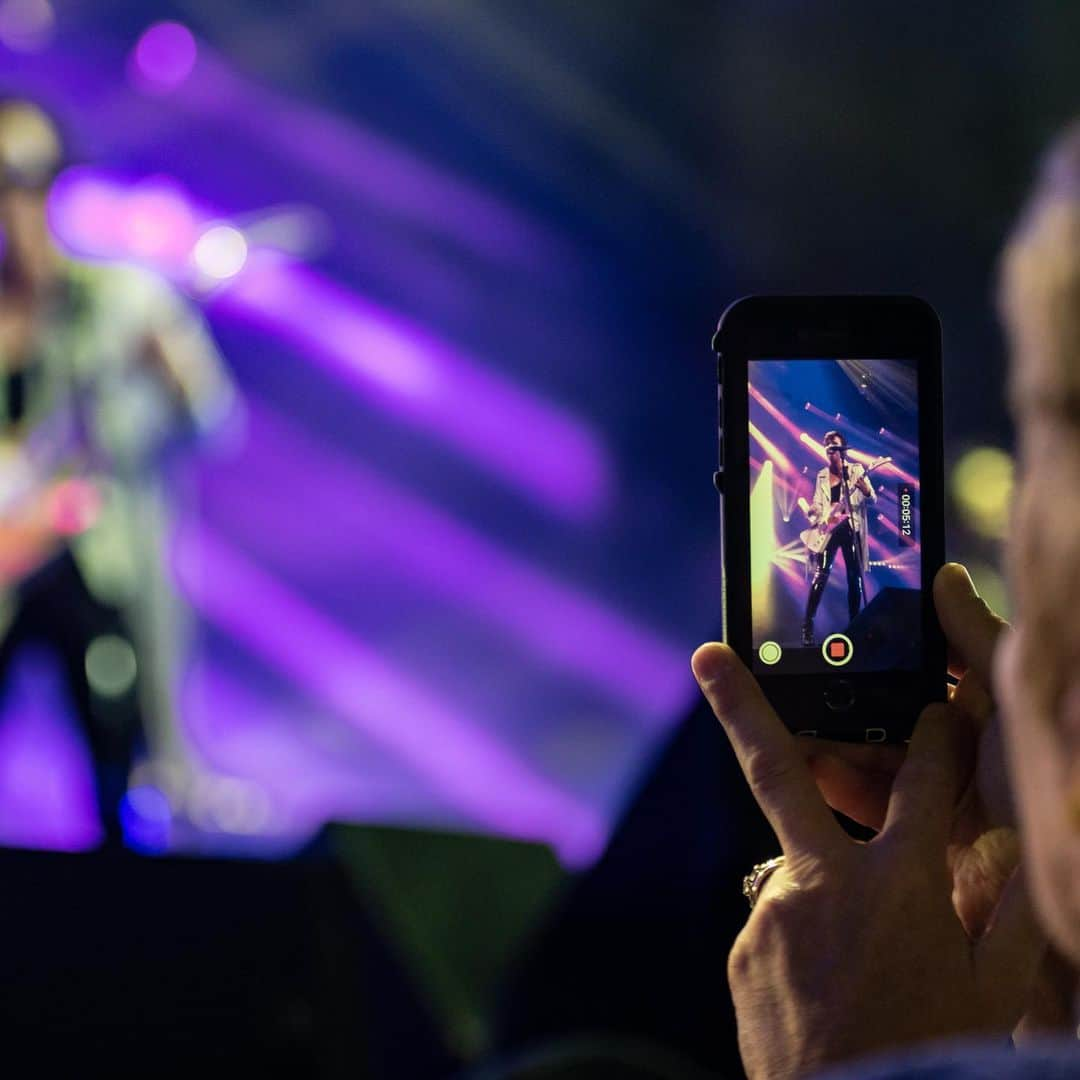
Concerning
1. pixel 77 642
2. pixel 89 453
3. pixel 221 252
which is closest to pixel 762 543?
pixel 77 642

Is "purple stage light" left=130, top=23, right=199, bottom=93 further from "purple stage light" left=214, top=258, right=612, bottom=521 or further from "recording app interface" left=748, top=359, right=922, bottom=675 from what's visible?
"recording app interface" left=748, top=359, right=922, bottom=675

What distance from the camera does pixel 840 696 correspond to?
38.0 inches

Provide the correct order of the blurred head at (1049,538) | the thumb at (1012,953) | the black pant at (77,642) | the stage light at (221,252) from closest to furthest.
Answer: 1. the blurred head at (1049,538)
2. the thumb at (1012,953)
3. the black pant at (77,642)
4. the stage light at (221,252)

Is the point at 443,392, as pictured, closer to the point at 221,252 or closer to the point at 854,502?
the point at 221,252

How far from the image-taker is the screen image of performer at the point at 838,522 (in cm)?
97

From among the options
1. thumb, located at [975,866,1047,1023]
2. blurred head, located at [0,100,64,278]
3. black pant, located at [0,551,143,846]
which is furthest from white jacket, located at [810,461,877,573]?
blurred head, located at [0,100,64,278]

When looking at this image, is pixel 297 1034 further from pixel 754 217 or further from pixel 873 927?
pixel 754 217

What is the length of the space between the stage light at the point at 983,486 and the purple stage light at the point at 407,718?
4.23 feet

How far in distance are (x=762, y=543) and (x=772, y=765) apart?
0.70ft

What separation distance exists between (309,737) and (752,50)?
2.25 metres

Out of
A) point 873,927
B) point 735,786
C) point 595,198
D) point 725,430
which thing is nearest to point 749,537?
point 725,430

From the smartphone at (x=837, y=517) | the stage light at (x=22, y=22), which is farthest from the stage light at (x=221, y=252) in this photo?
the smartphone at (x=837, y=517)

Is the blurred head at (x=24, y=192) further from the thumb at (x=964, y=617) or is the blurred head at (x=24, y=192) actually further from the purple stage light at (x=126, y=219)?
the thumb at (x=964, y=617)

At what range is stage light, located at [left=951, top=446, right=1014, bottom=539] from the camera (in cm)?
370
